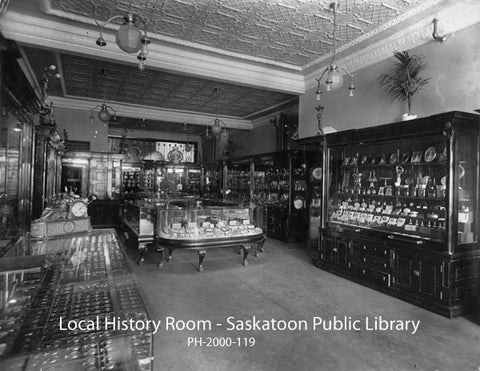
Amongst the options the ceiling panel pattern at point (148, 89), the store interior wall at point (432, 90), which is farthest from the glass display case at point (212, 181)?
the store interior wall at point (432, 90)

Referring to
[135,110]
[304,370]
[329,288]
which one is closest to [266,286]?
[329,288]

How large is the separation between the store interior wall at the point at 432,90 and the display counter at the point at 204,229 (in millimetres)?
2935

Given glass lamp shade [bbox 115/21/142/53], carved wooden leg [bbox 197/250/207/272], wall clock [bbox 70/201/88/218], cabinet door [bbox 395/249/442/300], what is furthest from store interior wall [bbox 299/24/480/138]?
wall clock [bbox 70/201/88/218]

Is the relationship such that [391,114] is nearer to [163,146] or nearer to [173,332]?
[173,332]

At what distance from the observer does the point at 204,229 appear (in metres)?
5.72

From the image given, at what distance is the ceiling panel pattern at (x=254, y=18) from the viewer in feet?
15.1

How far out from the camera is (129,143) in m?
14.0

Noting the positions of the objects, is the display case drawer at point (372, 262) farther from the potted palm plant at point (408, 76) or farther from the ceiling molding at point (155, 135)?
the ceiling molding at point (155, 135)

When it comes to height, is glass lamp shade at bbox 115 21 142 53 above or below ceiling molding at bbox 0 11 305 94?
below

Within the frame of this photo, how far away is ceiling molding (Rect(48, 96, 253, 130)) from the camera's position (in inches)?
390

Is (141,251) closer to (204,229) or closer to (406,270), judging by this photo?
(204,229)

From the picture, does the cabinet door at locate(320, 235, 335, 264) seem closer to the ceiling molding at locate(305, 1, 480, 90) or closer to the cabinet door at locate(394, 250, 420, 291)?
the cabinet door at locate(394, 250, 420, 291)

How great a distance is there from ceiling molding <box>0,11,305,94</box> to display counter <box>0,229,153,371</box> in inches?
176

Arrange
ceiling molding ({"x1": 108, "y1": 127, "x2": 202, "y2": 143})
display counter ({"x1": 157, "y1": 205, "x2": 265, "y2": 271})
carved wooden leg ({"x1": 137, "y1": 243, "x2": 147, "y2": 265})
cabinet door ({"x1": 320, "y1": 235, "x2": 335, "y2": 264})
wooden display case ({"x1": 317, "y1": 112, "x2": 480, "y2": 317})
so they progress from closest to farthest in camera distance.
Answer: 1. wooden display case ({"x1": 317, "y1": 112, "x2": 480, "y2": 317})
2. display counter ({"x1": 157, "y1": 205, "x2": 265, "y2": 271})
3. cabinet door ({"x1": 320, "y1": 235, "x2": 335, "y2": 264})
4. carved wooden leg ({"x1": 137, "y1": 243, "x2": 147, "y2": 265})
5. ceiling molding ({"x1": 108, "y1": 127, "x2": 202, "y2": 143})
